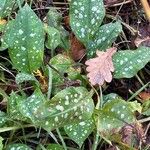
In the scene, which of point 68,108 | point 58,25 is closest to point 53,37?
point 58,25

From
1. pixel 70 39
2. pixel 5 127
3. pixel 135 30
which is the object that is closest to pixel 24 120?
pixel 5 127

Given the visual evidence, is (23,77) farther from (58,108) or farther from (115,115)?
(115,115)

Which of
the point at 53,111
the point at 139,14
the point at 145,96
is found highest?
the point at 139,14

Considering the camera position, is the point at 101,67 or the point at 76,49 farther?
the point at 76,49

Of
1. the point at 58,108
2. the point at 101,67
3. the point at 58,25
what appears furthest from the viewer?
the point at 58,25

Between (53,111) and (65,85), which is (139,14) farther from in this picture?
(53,111)
